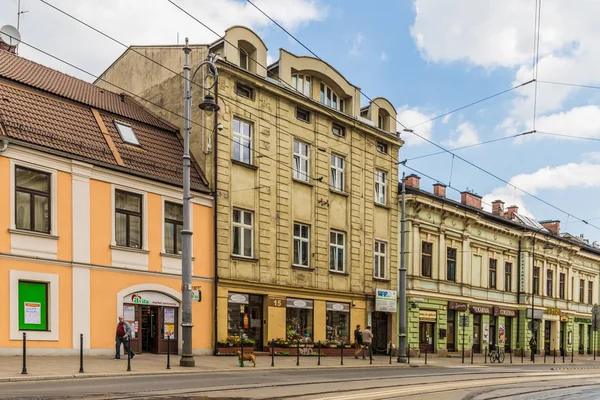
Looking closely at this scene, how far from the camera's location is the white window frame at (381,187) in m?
35.0

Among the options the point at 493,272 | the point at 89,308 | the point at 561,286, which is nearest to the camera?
the point at 89,308

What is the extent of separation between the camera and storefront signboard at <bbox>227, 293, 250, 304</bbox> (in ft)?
85.5

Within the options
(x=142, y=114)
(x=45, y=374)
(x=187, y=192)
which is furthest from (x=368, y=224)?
(x=45, y=374)

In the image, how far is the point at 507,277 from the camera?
4588cm

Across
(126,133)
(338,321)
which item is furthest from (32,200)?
(338,321)

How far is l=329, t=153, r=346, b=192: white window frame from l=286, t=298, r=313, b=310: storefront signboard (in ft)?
19.3

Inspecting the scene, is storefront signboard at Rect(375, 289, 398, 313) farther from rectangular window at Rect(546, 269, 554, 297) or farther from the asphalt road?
rectangular window at Rect(546, 269, 554, 297)

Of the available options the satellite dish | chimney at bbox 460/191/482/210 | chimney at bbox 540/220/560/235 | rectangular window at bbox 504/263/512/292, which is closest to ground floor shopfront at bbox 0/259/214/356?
the satellite dish

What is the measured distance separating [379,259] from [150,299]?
15.0 m

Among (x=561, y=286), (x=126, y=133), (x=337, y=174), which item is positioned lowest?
(x=561, y=286)

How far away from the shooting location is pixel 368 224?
3375 cm

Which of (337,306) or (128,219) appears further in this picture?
(337,306)

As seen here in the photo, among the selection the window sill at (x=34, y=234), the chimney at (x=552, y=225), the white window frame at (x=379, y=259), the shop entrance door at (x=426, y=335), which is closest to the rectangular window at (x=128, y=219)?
the window sill at (x=34, y=234)

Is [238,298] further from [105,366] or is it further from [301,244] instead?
[105,366]
